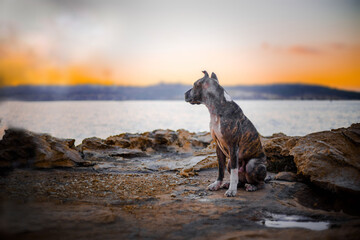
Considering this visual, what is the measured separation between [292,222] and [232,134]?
1.93m

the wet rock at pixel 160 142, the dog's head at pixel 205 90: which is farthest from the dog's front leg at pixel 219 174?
the wet rock at pixel 160 142

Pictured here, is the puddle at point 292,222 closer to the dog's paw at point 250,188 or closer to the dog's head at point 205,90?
the dog's paw at point 250,188

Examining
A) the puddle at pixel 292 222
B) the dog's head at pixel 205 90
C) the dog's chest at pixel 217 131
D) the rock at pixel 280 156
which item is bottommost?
the puddle at pixel 292 222

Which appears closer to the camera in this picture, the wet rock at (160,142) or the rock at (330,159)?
the rock at (330,159)

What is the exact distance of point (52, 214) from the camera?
3.62 meters

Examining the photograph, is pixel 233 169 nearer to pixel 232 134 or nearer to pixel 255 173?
pixel 255 173

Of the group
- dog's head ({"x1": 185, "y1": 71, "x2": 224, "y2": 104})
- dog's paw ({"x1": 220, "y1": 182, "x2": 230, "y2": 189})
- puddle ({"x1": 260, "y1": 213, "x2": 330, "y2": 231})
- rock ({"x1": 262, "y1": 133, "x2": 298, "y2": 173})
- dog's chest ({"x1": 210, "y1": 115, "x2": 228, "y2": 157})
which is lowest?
dog's paw ({"x1": 220, "y1": 182, "x2": 230, "y2": 189})

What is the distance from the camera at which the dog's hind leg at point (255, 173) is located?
5.37 m

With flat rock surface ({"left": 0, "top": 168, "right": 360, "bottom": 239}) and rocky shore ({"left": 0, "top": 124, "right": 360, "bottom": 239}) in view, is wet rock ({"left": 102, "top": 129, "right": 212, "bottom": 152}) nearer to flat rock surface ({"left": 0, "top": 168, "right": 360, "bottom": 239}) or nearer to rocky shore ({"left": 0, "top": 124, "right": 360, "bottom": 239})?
rocky shore ({"left": 0, "top": 124, "right": 360, "bottom": 239})

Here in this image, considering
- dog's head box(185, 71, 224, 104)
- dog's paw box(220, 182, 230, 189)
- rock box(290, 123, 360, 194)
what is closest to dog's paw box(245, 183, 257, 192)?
dog's paw box(220, 182, 230, 189)

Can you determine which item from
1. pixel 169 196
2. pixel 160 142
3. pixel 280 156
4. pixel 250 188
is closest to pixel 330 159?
pixel 250 188

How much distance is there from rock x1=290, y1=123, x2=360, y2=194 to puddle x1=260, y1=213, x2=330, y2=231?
1656mm

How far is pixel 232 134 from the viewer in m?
5.18

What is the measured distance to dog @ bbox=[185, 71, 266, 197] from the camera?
17.0 feet
